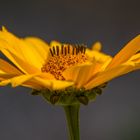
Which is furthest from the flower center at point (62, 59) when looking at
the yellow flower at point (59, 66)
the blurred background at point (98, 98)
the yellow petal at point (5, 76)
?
the blurred background at point (98, 98)

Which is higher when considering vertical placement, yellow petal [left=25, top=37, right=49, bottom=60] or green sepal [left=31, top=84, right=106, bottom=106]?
yellow petal [left=25, top=37, right=49, bottom=60]

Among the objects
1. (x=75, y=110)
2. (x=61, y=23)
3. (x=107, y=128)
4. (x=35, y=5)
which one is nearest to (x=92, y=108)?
(x=107, y=128)

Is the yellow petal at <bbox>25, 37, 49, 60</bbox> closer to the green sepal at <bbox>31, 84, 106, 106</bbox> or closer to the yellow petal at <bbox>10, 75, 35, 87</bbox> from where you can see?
the green sepal at <bbox>31, 84, 106, 106</bbox>

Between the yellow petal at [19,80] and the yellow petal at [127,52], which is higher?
the yellow petal at [127,52]

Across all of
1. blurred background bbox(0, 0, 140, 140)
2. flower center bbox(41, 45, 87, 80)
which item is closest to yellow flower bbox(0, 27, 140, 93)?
flower center bbox(41, 45, 87, 80)

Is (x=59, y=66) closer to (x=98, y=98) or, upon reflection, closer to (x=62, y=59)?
(x=62, y=59)

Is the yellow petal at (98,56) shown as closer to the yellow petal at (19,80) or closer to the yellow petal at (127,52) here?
the yellow petal at (127,52)

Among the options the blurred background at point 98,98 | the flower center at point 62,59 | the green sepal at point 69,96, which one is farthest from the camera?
the blurred background at point 98,98

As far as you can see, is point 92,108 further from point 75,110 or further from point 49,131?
point 75,110
